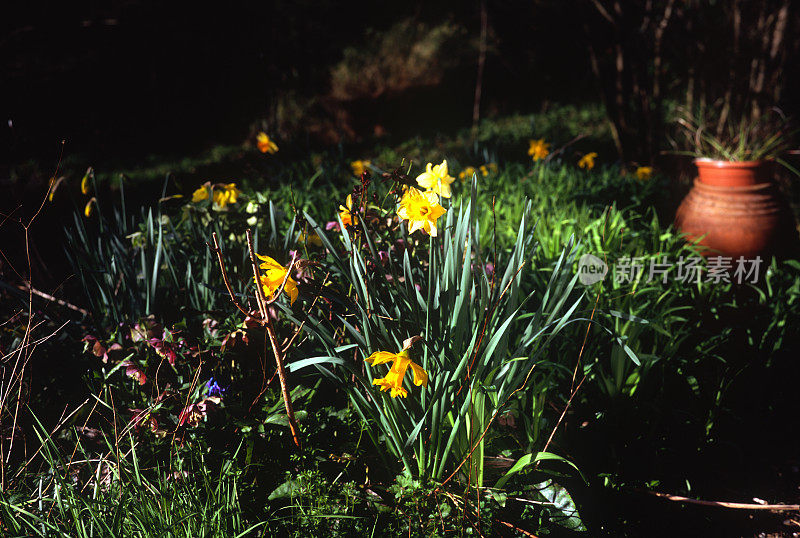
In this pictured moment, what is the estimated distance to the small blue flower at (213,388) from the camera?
1.40 metres

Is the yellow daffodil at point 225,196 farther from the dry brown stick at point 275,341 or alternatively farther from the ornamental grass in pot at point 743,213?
the ornamental grass in pot at point 743,213

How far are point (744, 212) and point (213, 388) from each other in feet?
7.66

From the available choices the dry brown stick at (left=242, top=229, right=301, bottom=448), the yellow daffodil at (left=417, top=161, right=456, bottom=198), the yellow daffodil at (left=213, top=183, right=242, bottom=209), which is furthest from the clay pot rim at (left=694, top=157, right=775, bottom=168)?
the dry brown stick at (left=242, top=229, right=301, bottom=448)

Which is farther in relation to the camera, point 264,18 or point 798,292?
point 264,18

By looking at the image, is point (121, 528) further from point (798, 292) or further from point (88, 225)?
point (798, 292)

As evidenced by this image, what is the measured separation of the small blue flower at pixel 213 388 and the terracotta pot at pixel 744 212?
2145 millimetres

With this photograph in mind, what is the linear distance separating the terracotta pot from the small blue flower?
2.14m

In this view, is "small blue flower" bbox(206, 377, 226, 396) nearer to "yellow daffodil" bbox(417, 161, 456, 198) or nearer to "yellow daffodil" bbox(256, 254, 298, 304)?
"yellow daffodil" bbox(256, 254, 298, 304)

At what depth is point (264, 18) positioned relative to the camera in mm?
5844

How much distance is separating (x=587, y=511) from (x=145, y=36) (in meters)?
7.27

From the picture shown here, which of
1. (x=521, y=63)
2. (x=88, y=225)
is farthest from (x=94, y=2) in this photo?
(x=521, y=63)

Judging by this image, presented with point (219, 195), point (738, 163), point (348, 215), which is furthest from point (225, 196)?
point (738, 163)

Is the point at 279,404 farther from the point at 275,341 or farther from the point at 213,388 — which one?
the point at 275,341

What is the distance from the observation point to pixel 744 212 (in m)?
2.52
